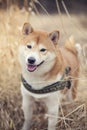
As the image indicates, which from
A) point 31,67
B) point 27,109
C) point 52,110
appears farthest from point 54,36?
point 27,109

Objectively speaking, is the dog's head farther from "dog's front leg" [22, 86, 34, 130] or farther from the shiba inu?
"dog's front leg" [22, 86, 34, 130]

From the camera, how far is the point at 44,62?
4523 mm

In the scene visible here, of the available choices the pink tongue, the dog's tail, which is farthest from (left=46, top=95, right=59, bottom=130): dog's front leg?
the dog's tail

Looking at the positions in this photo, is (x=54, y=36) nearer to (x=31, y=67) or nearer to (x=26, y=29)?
(x=26, y=29)

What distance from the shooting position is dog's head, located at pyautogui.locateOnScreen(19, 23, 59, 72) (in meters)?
4.44

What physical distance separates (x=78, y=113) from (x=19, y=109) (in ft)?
1.59

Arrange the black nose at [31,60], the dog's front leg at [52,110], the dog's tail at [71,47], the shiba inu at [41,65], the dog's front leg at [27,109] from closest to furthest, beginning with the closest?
the black nose at [31,60] < the shiba inu at [41,65] < the dog's front leg at [52,110] < the dog's front leg at [27,109] < the dog's tail at [71,47]

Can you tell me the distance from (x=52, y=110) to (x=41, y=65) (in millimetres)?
414

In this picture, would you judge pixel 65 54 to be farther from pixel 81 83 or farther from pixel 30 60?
pixel 30 60

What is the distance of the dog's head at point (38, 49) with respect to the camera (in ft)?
14.6

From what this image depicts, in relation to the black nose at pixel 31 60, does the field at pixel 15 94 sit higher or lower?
lower

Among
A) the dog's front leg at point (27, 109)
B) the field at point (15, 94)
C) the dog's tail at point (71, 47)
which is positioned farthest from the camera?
the dog's tail at point (71, 47)

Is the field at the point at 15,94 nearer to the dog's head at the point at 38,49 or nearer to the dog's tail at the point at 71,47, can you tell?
the dog's tail at the point at 71,47

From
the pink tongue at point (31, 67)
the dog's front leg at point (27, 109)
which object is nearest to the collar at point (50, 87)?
the dog's front leg at point (27, 109)
